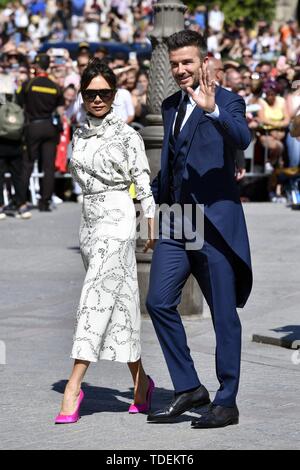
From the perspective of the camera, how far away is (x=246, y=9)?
43.4 metres

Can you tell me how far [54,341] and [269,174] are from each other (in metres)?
10.5

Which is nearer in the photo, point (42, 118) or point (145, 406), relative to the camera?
point (145, 406)

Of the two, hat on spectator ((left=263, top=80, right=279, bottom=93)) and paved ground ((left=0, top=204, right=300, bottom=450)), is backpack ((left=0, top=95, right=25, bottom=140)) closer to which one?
paved ground ((left=0, top=204, right=300, bottom=450))

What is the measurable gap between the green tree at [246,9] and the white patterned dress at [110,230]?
34643 millimetres

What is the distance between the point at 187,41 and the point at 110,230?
1125 mm

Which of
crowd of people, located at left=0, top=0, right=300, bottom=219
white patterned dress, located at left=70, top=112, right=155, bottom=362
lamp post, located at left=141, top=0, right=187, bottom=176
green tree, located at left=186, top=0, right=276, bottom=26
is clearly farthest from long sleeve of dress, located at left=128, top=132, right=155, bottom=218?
green tree, located at left=186, top=0, right=276, bottom=26

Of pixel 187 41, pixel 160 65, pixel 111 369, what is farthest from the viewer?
pixel 160 65

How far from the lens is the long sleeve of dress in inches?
282

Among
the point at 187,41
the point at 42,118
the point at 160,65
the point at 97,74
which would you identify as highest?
the point at 187,41

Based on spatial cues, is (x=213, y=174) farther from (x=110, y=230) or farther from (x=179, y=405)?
(x=179, y=405)

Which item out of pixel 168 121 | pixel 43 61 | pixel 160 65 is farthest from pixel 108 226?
pixel 43 61

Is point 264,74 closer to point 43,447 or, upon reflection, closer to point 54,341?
point 54,341

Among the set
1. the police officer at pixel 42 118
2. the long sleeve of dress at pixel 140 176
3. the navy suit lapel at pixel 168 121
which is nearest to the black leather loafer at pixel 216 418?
the long sleeve of dress at pixel 140 176

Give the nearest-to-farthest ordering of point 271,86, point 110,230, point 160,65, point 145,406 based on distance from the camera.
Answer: point 110,230, point 145,406, point 160,65, point 271,86
